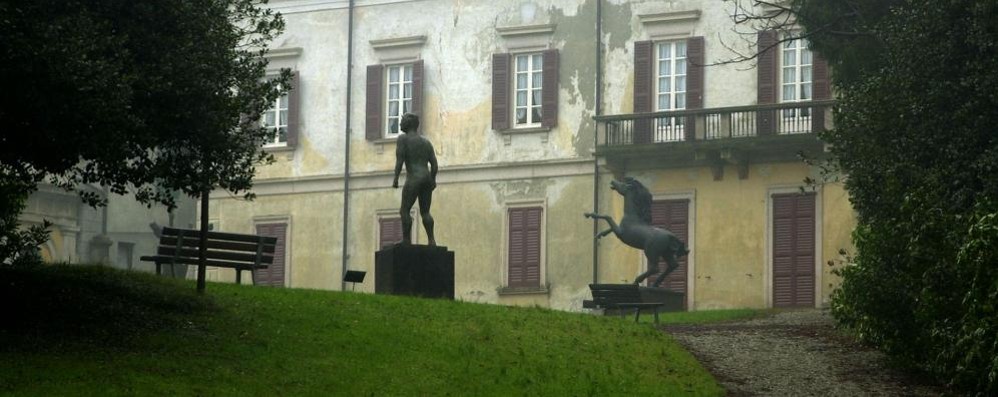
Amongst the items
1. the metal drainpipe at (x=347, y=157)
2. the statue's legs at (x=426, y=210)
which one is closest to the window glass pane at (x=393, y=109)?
the metal drainpipe at (x=347, y=157)

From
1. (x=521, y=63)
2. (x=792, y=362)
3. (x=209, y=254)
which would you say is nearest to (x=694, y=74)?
(x=521, y=63)

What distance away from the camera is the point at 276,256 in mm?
54031

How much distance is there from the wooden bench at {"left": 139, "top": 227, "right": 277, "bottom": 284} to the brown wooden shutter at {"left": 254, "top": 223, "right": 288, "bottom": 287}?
73.1 feet

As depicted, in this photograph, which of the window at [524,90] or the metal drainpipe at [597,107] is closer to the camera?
the metal drainpipe at [597,107]

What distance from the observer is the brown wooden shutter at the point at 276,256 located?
175 feet

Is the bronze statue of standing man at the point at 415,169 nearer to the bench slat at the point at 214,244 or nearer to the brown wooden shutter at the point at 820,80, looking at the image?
the bench slat at the point at 214,244

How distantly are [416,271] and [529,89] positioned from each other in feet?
70.3

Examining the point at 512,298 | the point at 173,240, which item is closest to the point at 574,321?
the point at 173,240

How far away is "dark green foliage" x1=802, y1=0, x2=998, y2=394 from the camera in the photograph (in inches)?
950

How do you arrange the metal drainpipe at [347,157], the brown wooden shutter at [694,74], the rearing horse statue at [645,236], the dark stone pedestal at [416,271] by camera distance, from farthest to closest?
the metal drainpipe at [347,157] → the brown wooden shutter at [694,74] → the rearing horse statue at [645,236] → the dark stone pedestal at [416,271]

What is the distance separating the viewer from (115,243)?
191ft

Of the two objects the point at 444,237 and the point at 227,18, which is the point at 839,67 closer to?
the point at 227,18

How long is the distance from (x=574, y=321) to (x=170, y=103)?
6.85 metres

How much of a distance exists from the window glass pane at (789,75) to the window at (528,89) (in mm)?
5934
